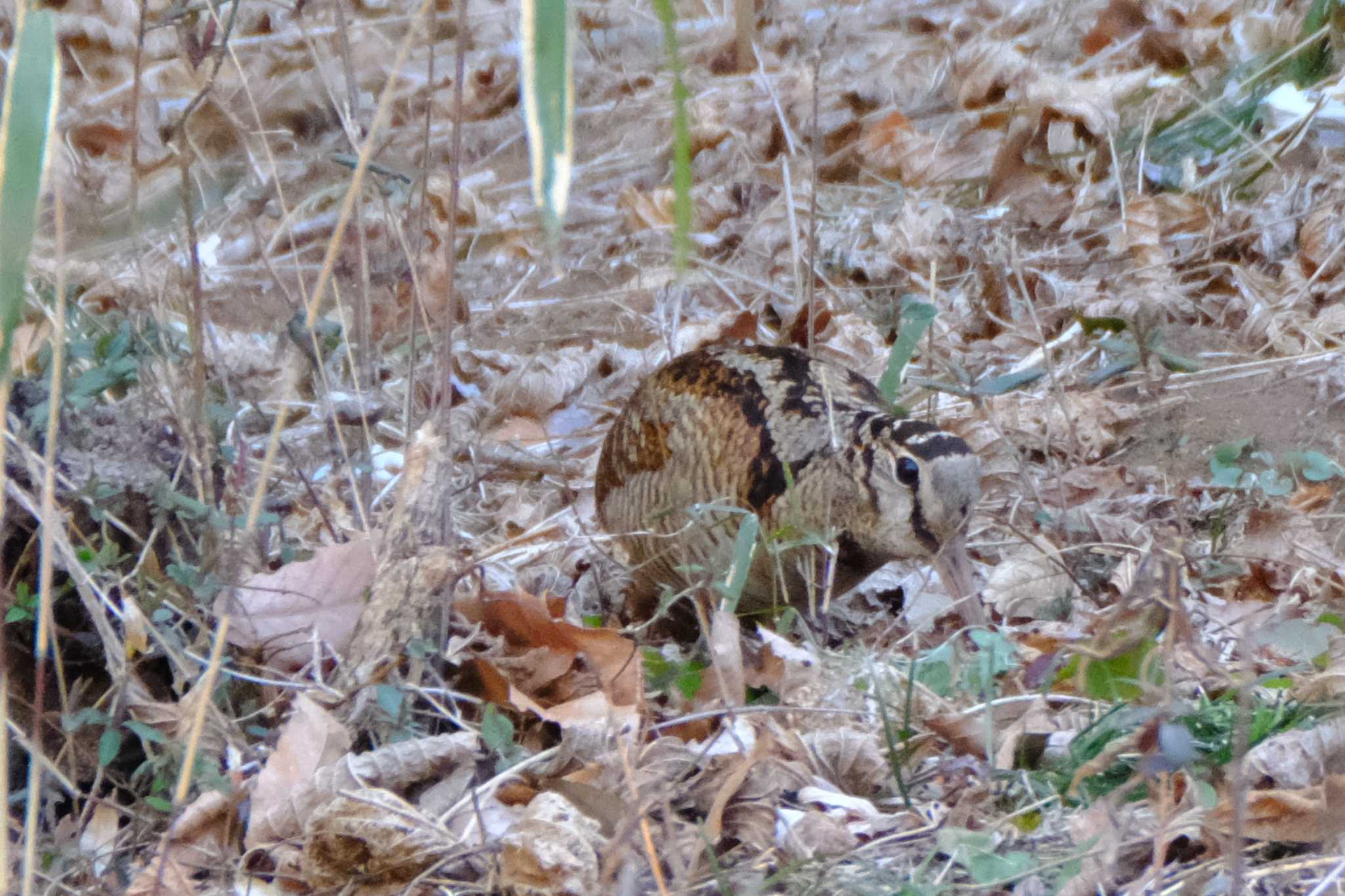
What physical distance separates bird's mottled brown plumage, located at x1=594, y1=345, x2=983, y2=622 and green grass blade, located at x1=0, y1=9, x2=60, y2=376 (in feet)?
5.92

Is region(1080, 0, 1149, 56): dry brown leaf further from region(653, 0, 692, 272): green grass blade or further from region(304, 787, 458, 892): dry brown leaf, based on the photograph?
region(653, 0, 692, 272): green grass blade

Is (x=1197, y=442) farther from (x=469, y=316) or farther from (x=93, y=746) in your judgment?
(x=93, y=746)

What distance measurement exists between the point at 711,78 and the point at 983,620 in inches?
173

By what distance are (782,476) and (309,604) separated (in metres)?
1.24

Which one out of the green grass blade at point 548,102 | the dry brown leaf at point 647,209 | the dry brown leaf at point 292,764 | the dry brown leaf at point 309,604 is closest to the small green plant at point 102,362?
the dry brown leaf at point 309,604

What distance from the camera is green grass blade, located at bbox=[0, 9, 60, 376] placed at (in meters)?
1.41

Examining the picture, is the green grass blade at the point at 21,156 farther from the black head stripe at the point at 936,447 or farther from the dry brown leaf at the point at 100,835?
the black head stripe at the point at 936,447

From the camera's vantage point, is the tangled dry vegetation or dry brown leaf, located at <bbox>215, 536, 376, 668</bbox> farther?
dry brown leaf, located at <bbox>215, 536, 376, 668</bbox>

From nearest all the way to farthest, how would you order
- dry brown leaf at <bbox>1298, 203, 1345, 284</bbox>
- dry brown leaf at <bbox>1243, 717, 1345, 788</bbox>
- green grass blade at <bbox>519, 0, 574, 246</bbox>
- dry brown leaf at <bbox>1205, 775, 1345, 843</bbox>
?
1. green grass blade at <bbox>519, 0, 574, 246</bbox>
2. dry brown leaf at <bbox>1205, 775, 1345, 843</bbox>
3. dry brown leaf at <bbox>1243, 717, 1345, 788</bbox>
4. dry brown leaf at <bbox>1298, 203, 1345, 284</bbox>

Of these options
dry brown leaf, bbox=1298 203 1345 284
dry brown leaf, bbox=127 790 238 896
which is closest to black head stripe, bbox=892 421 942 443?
dry brown leaf, bbox=127 790 238 896

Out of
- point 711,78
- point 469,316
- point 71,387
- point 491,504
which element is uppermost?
point 711,78

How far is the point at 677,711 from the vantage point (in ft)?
8.74

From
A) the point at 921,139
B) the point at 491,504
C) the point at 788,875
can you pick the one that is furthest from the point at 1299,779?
the point at 921,139

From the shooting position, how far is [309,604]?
263 centimetres
